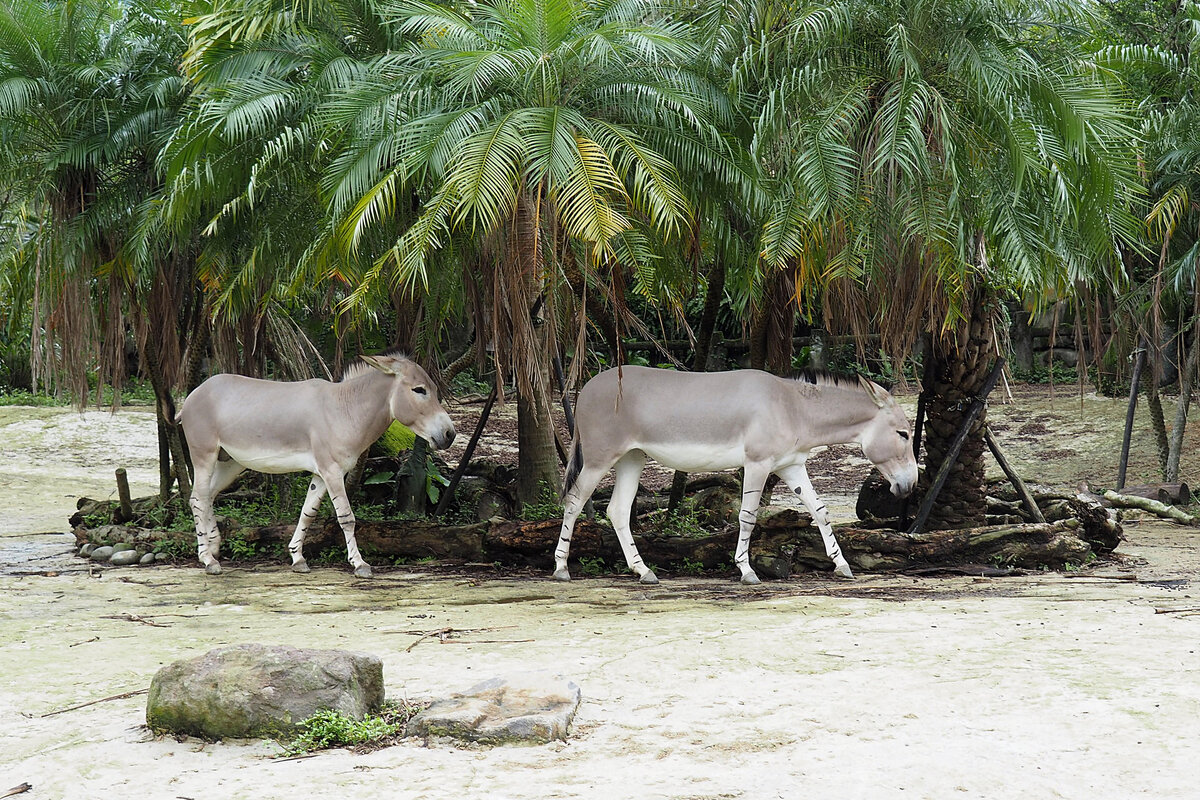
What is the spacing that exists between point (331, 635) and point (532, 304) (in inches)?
157

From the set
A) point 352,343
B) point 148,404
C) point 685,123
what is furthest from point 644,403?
point 148,404

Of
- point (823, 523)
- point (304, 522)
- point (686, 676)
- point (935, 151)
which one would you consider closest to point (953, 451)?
point (823, 523)

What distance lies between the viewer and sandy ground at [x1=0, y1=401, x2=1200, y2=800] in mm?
4090

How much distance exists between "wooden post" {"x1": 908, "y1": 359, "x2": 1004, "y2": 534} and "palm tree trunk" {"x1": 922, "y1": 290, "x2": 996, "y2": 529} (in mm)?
171

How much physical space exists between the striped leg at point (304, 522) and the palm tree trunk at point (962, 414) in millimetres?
5973

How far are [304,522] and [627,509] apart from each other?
3.22 m

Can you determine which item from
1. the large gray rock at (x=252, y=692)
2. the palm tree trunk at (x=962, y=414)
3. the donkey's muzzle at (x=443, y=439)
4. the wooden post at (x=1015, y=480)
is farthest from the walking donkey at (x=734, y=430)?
the large gray rock at (x=252, y=692)

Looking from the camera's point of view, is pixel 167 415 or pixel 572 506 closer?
pixel 572 506

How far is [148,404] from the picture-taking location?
26.2 meters

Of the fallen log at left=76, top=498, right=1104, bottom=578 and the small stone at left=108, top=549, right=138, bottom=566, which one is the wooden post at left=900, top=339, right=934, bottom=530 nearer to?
the fallen log at left=76, top=498, right=1104, bottom=578

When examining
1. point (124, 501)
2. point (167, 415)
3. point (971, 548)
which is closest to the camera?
point (971, 548)

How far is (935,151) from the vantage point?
9477 mm

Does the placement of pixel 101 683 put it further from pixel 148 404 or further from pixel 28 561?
pixel 148 404

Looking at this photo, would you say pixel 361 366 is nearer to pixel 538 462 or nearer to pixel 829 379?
pixel 538 462
